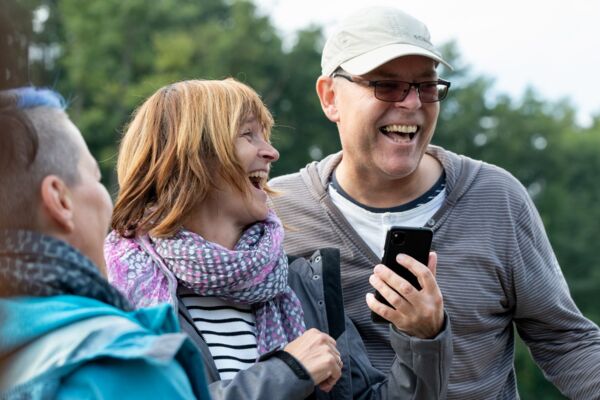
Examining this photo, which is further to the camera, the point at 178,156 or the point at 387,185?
the point at 387,185

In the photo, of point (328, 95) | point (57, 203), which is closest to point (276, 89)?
point (328, 95)

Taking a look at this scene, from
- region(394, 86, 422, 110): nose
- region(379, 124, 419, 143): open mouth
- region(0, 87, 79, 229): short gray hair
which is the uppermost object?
region(0, 87, 79, 229): short gray hair

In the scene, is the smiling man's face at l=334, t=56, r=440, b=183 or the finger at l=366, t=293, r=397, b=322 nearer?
the finger at l=366, t=293, r=397, b=322

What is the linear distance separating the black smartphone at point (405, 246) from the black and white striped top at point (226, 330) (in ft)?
1.25

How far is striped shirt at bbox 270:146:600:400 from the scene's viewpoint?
349 cm

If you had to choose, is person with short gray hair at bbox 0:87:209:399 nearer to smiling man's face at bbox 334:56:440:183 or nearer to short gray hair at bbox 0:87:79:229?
short gray hair at bbox 0:87:79:229

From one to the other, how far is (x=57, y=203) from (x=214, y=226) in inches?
51.9

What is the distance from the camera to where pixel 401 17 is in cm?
380

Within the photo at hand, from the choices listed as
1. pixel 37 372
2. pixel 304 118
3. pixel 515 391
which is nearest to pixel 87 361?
pixel 37 372

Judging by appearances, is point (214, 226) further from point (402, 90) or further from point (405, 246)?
point (402, 90)

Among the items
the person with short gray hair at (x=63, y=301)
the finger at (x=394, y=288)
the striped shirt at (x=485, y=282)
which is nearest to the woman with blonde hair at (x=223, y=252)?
the finger at (x=394, y=288)

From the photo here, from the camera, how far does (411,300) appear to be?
9.36ft

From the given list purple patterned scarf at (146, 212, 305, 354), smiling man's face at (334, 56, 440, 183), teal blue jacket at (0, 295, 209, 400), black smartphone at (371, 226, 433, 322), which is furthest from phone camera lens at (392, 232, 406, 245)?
teal blue jacket at (0, 295, 209, 400)

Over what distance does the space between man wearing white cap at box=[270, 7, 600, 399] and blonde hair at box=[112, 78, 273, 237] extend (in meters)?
0.75
